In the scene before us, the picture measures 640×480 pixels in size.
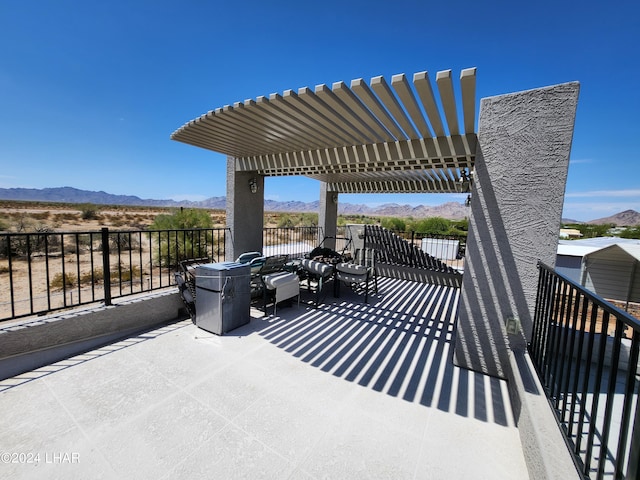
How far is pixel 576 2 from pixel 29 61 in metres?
16.9

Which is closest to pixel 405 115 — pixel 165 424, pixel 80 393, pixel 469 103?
pixel 469 103

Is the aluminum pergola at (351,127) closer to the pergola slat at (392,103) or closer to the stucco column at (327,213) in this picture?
the pergola slat at (392,103)

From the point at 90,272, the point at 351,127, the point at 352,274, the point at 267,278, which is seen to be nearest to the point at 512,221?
the point at 351,127

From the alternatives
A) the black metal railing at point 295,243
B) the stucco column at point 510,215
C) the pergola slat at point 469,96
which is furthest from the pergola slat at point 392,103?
the black metal railing at point 295,243

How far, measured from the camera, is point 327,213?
28.4 feet

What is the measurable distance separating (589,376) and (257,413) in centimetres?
259

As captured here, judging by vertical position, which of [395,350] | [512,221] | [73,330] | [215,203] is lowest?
[395,350]

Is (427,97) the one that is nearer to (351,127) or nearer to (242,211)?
(351,127)

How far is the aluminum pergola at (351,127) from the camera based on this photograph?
2.46 m

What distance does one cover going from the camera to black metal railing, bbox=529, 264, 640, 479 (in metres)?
0.99

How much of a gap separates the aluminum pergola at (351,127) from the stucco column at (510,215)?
0.46 metres

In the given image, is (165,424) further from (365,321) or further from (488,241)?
(488,241)

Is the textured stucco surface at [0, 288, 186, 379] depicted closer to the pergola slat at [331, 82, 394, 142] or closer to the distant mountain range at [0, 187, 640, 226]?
the pergola slat at [331, 82, 394, 142]

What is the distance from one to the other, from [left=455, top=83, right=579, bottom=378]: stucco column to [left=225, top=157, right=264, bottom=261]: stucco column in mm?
4302
